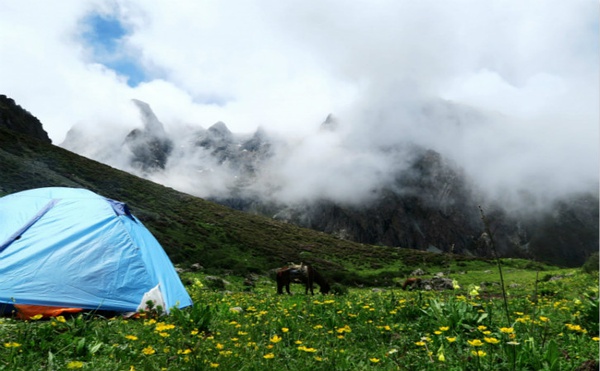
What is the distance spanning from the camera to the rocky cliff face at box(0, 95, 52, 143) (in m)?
102

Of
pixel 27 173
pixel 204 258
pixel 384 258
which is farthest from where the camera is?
pixel 384 258

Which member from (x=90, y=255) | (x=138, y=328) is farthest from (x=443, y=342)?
(x=90, y=255)

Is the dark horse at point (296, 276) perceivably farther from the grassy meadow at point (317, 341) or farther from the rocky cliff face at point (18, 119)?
the rocky cliff face at point (18, 119)

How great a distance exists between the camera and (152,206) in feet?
226

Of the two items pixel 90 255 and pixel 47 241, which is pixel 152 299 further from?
pixel 47 241

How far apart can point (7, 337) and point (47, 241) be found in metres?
3.48

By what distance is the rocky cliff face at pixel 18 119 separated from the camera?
102 meters

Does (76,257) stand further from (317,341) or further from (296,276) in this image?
(296,276)

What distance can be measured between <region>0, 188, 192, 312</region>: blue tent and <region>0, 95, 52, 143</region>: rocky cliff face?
115m

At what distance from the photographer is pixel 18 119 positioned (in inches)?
4245

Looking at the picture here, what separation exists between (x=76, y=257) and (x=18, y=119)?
12830 centimetres

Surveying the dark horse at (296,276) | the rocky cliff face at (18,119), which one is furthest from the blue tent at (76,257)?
the rocky cliff face at (18,119)

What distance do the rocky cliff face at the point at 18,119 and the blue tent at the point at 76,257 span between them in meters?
115

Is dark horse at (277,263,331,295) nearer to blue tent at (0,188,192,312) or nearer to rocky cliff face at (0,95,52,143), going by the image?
blue tent at (0,188,192,312)
